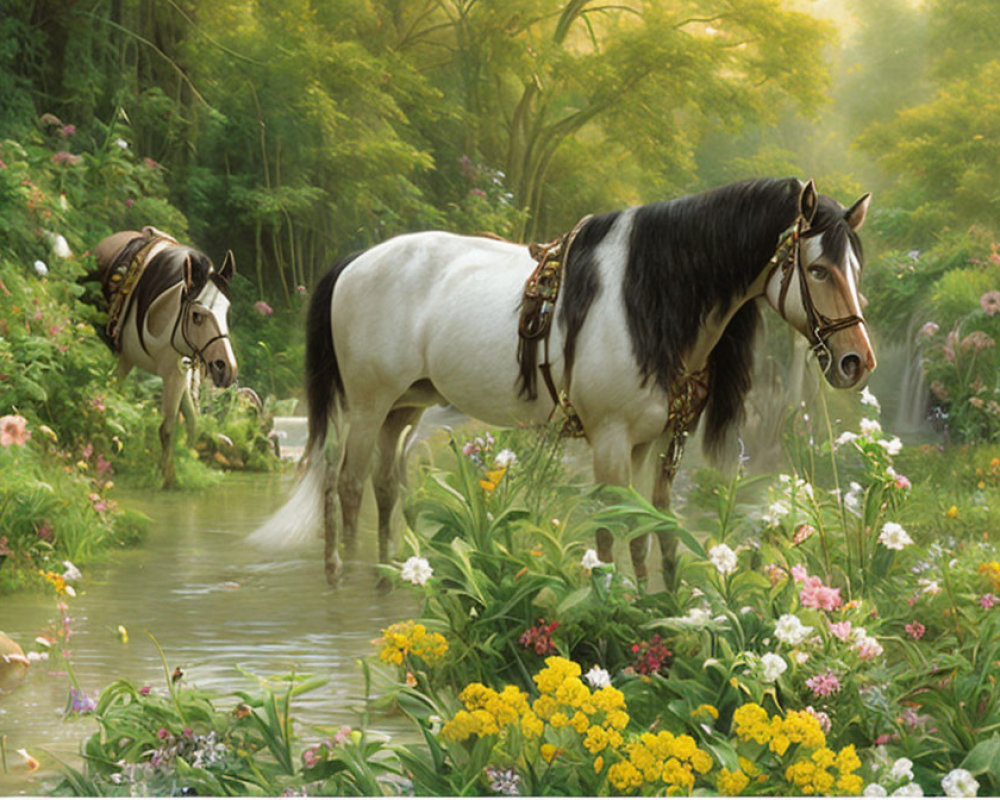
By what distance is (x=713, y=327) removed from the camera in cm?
550

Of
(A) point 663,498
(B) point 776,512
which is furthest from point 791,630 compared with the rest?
(A) point 663,498

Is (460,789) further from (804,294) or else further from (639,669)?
(804,294)

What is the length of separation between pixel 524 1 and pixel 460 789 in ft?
38.2

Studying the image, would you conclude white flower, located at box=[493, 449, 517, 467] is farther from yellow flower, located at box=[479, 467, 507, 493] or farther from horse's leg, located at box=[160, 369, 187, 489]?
horse's leg, located at box=[160, 369, 187, 489]

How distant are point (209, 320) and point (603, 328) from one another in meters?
3.72

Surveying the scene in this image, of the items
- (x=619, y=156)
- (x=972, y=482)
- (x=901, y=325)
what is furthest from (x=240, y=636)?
(x=619, y=156)

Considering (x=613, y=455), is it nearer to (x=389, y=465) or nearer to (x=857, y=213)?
(x=857, y=213)

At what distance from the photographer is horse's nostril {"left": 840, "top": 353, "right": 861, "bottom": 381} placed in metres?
4.99

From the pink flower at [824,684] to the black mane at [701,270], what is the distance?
6.28 feet

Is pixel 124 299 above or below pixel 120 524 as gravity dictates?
above

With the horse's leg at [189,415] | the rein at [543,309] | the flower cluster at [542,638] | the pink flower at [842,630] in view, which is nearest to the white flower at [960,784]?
the pink flower at [842,630]

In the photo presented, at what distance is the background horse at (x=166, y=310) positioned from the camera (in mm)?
8641

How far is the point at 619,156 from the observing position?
618 inches

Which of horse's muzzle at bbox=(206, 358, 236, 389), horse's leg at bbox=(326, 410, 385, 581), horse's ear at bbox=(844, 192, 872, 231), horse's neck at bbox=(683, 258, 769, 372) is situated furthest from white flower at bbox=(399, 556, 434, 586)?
horse's muzzle at bbox=(206, 358, 236, 389)
